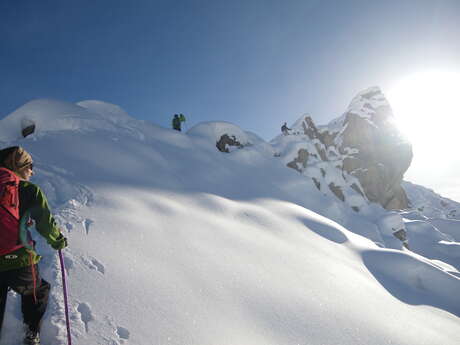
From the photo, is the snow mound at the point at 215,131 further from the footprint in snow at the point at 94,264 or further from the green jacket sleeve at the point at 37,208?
the green jacket sleeve at the point at 37,208

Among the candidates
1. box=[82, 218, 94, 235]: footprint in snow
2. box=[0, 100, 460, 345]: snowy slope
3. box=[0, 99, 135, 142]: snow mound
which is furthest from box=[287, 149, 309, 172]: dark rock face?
box=[82, 218, 94, 235]: footprint in snow

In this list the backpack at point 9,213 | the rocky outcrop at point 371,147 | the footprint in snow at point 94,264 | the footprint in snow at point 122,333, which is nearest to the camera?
the backpack at point 9,213

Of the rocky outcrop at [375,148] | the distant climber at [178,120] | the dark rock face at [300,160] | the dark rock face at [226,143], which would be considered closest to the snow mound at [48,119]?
the distant climber at [178,120]

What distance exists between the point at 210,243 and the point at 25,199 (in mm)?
3853

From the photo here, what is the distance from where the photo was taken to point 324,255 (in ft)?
24.4

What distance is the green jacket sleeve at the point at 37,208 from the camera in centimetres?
213

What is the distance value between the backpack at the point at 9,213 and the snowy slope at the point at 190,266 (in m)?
1.04

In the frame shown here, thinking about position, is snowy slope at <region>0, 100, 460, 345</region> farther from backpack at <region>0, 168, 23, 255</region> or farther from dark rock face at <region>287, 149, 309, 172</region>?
dark rock face at <region>287, 149, 309, 172</region>

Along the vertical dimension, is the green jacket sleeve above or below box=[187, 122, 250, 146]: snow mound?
below

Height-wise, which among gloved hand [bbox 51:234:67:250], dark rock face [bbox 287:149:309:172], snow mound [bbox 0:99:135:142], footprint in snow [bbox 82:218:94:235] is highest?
dark rock face [bbox 287:149:309:172]

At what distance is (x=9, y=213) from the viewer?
2000mm

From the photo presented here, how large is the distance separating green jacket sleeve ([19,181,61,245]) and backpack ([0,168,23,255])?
55 millimetres

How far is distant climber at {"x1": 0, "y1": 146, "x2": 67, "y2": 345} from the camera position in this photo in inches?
79.2

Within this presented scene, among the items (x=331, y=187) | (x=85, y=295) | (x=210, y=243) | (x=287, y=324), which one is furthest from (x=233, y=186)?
(x=331, y=187)
